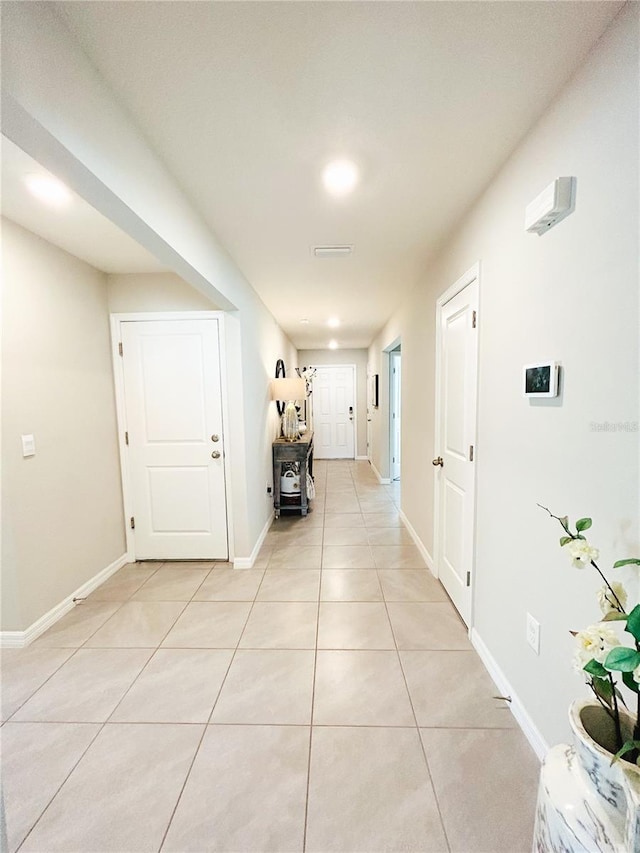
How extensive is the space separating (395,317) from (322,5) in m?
3.41

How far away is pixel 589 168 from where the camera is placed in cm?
103

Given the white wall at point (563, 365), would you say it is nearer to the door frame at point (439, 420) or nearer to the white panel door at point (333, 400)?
the door frame at point (439, 420)

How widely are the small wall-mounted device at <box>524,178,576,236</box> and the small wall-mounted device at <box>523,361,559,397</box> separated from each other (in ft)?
1.57

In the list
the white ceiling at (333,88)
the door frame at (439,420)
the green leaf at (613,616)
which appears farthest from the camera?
the door frame at (439,420)

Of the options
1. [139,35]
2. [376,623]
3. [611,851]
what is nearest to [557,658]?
[611,851]

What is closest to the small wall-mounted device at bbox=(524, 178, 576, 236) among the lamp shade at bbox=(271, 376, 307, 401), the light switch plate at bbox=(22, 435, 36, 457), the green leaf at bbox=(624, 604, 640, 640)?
the green leaf at bbox=(624, 604, 640, 640)

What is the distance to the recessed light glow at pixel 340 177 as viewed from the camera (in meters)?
1.50

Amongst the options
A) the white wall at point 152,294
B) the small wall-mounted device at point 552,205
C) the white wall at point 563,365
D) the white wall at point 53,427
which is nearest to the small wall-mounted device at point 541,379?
the white wall at point 563,365

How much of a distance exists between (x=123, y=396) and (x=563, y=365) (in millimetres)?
2953

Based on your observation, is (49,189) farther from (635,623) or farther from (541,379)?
(635,623)

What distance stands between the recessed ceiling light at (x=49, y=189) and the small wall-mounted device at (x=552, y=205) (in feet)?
6.37

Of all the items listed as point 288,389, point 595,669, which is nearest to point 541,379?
point 595,669

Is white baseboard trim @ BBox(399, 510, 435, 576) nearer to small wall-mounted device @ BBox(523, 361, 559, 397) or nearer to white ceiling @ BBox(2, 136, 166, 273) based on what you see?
small wall-mounted device @ BBox(523, 361, 559, 397)

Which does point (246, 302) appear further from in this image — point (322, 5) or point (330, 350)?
point (330, 350)
